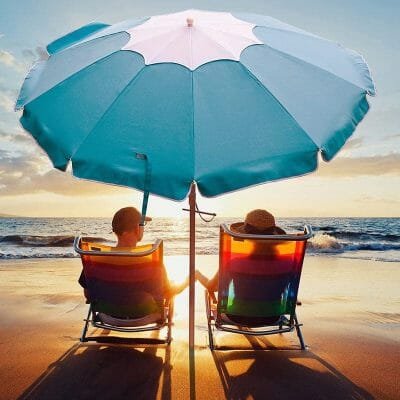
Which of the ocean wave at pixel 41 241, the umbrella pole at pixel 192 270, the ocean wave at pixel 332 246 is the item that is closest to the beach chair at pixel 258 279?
the umbrella pole at pixel 192 270

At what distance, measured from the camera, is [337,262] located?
46.0ft

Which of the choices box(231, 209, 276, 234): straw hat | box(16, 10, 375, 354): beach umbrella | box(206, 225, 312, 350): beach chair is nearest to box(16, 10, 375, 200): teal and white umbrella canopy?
box(16, 10, 375, 354): beach umbrella

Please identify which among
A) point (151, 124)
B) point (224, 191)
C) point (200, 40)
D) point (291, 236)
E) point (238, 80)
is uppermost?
point (200, 40)

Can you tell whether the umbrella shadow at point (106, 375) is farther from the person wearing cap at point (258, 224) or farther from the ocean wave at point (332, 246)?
the ocean wave at point (332, 246)

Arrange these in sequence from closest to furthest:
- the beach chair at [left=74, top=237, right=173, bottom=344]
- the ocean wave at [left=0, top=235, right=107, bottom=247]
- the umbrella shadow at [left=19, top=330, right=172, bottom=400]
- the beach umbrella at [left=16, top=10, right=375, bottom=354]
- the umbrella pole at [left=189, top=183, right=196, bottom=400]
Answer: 1. the beach umbrella at [left=16, top=10, right=375, bottom=354]
2. the umbrella shadow at [left=19, top=330, right=172, bottom=400]
3. the umbrella pole at [left=189, top=183, right=196, bottom=400]
4. the beach chair at [left=74, top=237, right=173, bottom=344]
5. the ocean wave at [left=0, top=235, right=107, bottom=247]

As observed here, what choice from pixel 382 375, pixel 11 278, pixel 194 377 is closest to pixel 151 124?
pixel 194 377

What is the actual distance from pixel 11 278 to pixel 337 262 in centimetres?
977

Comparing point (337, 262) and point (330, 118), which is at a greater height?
point (330, 118)

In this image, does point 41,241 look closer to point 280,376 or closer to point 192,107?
point 280,376

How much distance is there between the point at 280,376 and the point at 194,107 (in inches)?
93.8

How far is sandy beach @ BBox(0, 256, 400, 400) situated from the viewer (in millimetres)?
3422

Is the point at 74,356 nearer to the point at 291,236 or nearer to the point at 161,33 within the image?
the point at 291,236

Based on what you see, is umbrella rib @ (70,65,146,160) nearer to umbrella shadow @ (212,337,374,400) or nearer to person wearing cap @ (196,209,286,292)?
person wearing cap @ (196,209,286,292)

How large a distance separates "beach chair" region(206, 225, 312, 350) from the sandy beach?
14.5 inches
